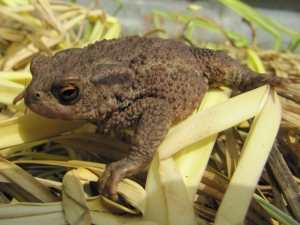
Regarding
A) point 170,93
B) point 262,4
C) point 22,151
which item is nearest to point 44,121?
point 22,151

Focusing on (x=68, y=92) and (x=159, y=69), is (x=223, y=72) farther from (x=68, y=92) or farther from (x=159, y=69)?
(x=68, y=92)

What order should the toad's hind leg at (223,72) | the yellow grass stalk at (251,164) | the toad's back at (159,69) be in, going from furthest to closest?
the toad's hind leg at (223,72)
the toad's back at (159,69)
the yellow grass stalk at (251,164)

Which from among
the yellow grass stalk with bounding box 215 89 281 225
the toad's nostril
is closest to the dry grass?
the yellow grass stalk with bounding box 215 89 281 225

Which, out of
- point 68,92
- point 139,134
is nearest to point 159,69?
point 139,134

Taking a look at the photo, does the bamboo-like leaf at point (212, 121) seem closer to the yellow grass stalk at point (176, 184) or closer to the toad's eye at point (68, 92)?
the yellow grass stalk at point (176, 184)

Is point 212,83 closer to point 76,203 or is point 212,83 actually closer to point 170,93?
point 170,93

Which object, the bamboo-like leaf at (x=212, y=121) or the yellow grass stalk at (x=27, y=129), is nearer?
the bamboo-like leaf at (x=212, y=121)

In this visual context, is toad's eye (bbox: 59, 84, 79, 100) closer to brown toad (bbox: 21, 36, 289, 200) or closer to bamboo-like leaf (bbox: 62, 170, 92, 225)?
brown toad (bbox: 21, 36, 289, 200)

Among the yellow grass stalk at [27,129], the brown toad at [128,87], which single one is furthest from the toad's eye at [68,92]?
the yellow grass stalk at [27,129]
